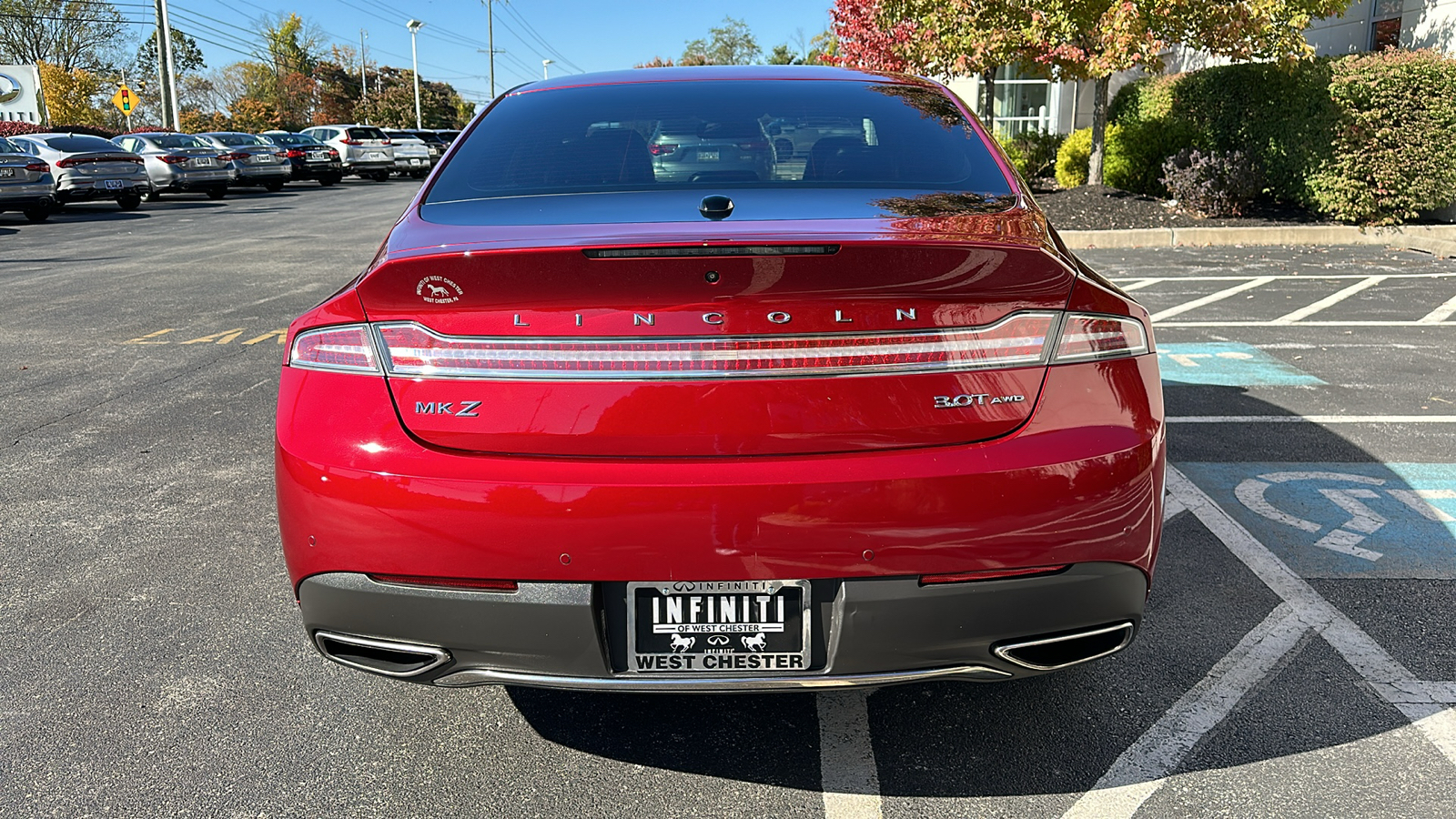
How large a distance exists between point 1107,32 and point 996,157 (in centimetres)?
1263

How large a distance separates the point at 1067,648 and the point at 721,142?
67.8 inches

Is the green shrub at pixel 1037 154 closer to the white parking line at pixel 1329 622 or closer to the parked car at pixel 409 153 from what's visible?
the white parking line at pixel 1329 622

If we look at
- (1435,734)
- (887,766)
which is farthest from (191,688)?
(1435,734)

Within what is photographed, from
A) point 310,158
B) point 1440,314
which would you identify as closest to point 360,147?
point 310,158

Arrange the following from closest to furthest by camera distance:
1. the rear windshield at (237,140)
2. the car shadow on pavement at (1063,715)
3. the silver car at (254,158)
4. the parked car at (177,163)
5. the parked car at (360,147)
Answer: the car shadow on pavement at (1063,715), the parked car at (177,163), the silver car at (254,158), the rear windshield at (237,140), the parked car at (360,147)

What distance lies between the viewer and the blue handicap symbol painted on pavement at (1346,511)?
3820 mm

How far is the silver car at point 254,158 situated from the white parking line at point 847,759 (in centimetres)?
2856

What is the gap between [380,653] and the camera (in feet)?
7.78

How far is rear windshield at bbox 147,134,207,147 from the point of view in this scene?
87.8 ft

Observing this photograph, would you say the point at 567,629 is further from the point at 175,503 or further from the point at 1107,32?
the point at 1107,32

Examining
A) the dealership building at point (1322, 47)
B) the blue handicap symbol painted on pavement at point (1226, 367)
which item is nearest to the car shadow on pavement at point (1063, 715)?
the blue handicap symbol painted on pavement at point (1226, 367)

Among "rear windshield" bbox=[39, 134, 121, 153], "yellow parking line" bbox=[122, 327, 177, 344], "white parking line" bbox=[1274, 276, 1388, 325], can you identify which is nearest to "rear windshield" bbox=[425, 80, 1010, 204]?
"yellow parking line" bbox=[122, 327, 177, 344]

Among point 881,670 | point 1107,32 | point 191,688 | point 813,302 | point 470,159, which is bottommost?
point 191,688

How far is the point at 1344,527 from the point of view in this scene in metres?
4.14
